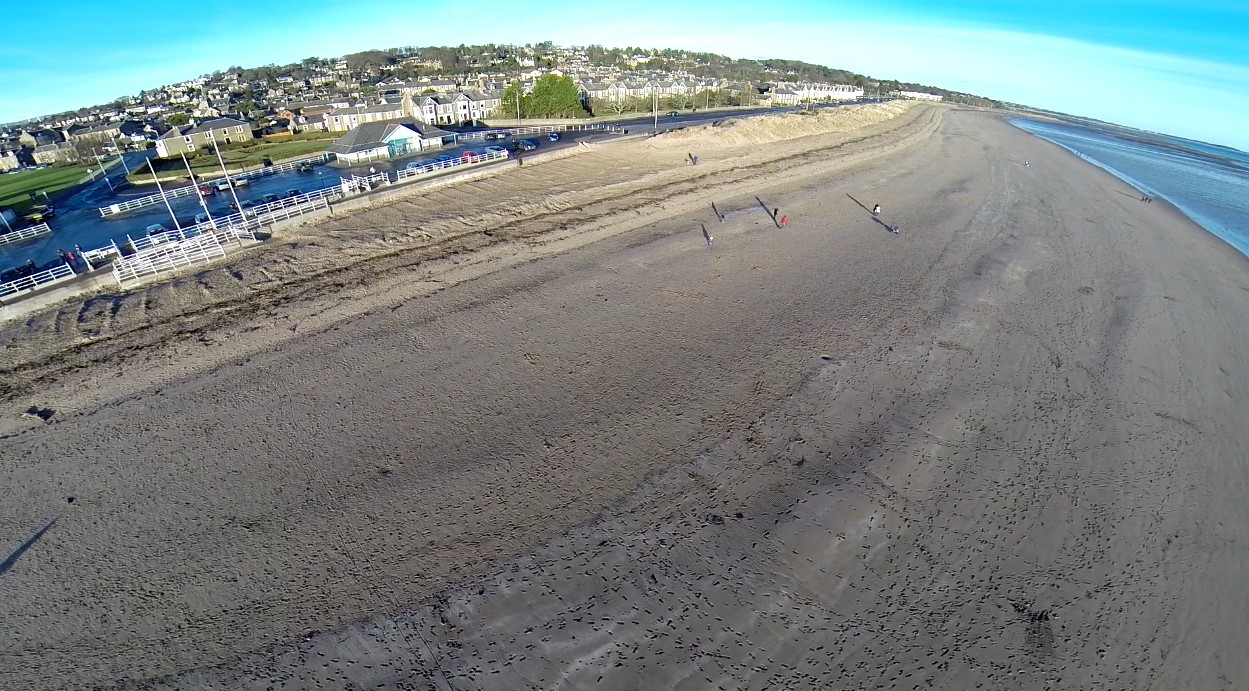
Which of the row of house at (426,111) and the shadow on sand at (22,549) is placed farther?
the row of house at (426,111)

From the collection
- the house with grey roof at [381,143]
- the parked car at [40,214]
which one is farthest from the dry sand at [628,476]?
the parked car at [40,214]

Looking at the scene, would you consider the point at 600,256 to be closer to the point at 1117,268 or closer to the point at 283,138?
the point at 1117,268

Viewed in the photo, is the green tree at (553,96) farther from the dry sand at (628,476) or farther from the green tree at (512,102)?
the dry sand at (628,476)

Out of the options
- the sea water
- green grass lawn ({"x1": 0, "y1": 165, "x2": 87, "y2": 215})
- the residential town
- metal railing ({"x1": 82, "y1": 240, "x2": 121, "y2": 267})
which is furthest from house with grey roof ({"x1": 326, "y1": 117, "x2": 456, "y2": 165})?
the sea water

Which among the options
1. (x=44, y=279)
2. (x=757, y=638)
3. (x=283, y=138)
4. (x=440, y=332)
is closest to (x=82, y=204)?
(x=44, y=279)

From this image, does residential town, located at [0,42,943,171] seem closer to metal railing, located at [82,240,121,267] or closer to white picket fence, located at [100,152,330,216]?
white picket fence, located at [100,152,330,216]

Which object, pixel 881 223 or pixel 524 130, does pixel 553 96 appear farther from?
pixel 881 223
